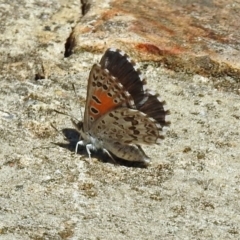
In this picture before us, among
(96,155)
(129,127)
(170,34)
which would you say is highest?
(170,34)

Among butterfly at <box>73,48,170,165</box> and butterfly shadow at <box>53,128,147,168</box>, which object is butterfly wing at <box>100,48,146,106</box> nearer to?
butterfly at <box>73,48,170,165</box>

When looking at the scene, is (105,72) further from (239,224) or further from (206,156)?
(239,224)

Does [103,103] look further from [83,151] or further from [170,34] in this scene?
[170,34]

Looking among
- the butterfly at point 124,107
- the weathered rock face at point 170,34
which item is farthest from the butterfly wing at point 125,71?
the weathered rock face at point 170,34

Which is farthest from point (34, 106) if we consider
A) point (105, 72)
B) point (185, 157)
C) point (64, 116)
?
point (185, 157)

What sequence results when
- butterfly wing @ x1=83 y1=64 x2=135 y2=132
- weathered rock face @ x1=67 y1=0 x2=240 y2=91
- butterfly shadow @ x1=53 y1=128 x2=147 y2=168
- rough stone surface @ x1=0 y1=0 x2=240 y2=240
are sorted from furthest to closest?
weathered rock face @ x1=67 y1=0 x2=240 y2=91 < butterfly shadow @ x1=53 y1=128 x2=147 y2=168 < butterfly wing @ x1=83 y1=64 x2=135 y2=132 < rough stone surface @ x1=0 y1=0 x2=240 y2=240

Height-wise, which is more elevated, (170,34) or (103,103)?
(170,34)

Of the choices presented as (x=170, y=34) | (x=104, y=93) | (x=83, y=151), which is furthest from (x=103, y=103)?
(x=170, y=34)

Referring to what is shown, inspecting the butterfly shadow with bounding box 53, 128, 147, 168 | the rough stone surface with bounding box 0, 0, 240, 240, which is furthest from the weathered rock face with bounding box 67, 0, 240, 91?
the butterfly shadow with bounding box 53, 128, 147, 168
